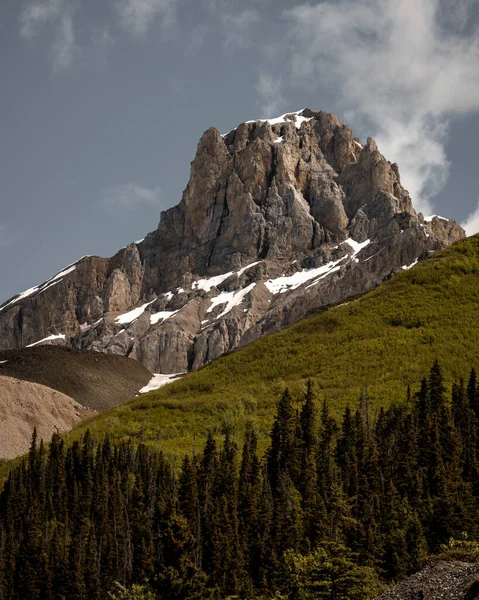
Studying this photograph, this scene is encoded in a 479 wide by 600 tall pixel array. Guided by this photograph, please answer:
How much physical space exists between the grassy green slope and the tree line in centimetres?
623

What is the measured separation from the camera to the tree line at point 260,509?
6612 cm

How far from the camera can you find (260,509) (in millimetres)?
77750

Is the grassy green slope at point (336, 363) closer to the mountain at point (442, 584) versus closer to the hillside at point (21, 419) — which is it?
the hillside at point (21, 419)

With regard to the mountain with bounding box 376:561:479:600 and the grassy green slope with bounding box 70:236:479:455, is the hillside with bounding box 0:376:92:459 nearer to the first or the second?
the grassy green slope with bounding box 70:236:479:455

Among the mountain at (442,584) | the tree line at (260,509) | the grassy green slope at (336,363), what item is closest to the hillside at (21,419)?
the grassy green slope at (336,363)

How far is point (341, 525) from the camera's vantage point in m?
71.0

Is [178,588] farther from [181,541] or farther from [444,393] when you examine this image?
[444,393]

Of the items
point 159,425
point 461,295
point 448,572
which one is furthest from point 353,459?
point 461,295

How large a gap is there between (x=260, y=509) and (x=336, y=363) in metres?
39.0

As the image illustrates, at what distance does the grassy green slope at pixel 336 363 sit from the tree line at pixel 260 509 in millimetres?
6225

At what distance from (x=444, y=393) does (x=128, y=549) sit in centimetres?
3776

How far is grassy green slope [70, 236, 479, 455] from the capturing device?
10494cm

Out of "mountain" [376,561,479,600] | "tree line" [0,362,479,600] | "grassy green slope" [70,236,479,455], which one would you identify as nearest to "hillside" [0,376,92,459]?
"grassy green slope" [70,236,479,455]

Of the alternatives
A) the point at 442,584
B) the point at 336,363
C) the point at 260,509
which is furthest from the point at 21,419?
the point at 442,584
